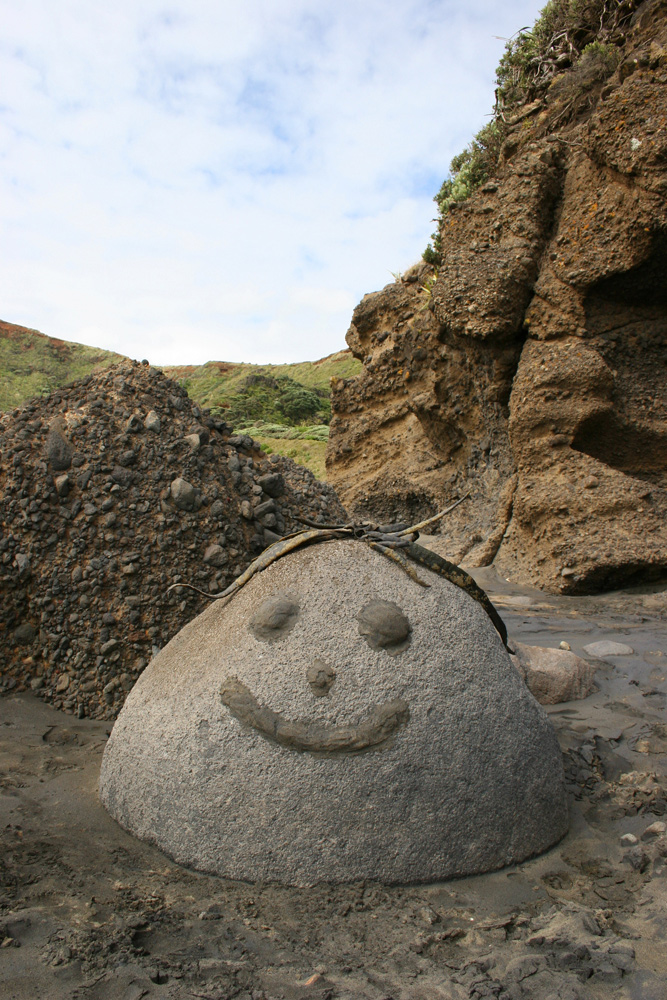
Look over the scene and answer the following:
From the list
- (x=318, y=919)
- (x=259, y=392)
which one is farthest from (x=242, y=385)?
(x=318, y=919)

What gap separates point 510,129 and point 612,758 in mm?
6772

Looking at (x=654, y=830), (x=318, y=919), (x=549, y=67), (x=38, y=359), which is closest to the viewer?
(x=318, y=919)

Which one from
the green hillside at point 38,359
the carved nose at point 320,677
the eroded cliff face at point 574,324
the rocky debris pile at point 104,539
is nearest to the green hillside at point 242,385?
the green hillside at point 38,359

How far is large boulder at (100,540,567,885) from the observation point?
1777mm

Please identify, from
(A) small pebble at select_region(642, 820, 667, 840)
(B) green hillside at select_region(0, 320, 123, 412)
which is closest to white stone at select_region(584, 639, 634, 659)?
(A) small pebble at select_region(642, 820, 667, 840)

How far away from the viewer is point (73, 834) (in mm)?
1923

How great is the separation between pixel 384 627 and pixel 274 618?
353mm

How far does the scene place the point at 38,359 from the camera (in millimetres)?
25531

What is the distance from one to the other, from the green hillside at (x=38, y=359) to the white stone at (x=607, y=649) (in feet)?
70.8

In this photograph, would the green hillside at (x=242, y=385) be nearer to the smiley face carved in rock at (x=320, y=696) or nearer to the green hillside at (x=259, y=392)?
the green hillside at (x=259, y=392)

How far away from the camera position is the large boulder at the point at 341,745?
5.83 feet

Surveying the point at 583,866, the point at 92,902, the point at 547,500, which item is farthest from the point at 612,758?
the point at 547,500

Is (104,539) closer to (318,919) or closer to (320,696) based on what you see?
(320,696)

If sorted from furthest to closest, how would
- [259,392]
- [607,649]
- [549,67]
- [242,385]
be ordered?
1. [242,385]
2. [259,392]
3. [549,67]
4. [607,649]
